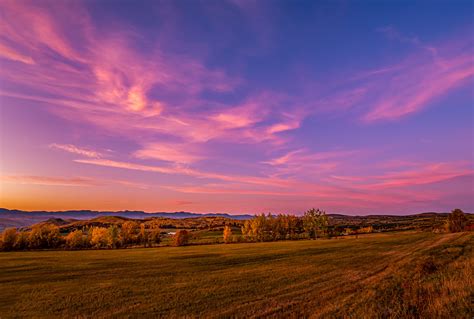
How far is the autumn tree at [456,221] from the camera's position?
438 feet

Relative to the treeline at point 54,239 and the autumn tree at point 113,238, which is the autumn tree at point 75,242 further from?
the autumn tree at point 113,238

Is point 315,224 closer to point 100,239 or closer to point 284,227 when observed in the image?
point 284,227

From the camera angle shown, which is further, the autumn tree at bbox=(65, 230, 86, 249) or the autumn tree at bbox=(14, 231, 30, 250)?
the autumn tree at bbox=(65, 230, 86, 249)

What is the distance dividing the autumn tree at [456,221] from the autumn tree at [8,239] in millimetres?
200311

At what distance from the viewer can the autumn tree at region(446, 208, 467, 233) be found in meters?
134

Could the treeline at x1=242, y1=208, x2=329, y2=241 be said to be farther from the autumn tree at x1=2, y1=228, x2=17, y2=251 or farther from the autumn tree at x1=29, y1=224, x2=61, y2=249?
the autumn tree at x1=2, y1=228, x2=17, y2=251

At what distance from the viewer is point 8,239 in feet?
374

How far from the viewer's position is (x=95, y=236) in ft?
403

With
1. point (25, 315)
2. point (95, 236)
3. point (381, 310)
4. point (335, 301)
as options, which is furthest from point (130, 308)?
point (95, 236)

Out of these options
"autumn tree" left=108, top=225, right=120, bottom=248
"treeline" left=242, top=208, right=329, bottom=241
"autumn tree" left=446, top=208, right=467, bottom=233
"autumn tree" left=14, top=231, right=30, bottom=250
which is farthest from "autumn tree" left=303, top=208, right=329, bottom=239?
"autumn tree" left=14, top=231, right=30, bottom=250

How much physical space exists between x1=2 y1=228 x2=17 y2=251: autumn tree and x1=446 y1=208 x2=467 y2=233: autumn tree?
200311 millimetres

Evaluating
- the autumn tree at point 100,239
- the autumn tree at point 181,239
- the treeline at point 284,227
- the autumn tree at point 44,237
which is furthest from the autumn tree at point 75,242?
the treeline at point 284,227

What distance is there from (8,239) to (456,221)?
20958 centimetres

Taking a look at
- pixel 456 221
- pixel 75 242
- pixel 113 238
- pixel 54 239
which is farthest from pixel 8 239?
pixel 456 221
